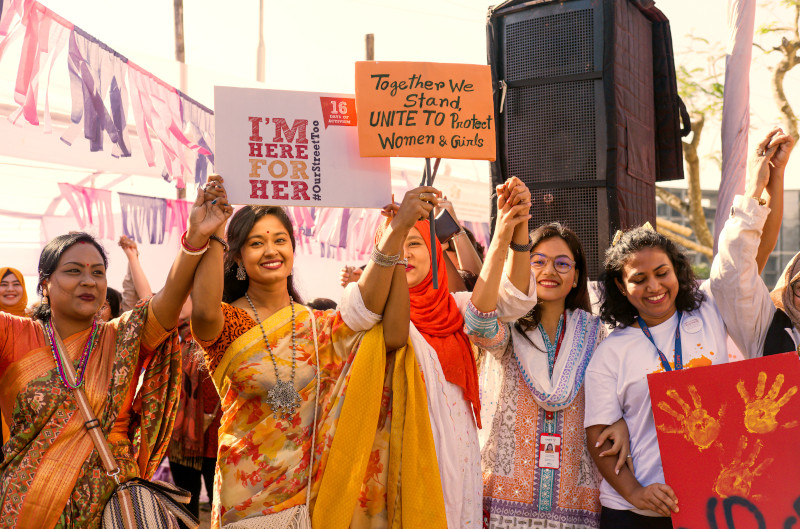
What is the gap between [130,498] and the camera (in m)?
2.22

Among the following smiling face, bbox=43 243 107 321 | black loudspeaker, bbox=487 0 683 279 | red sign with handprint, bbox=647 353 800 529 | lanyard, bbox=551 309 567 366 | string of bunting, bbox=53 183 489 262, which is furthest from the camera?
string of bunting, bbox=53 183 489 262

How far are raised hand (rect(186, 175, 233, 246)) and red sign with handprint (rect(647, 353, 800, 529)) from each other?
1.46 m

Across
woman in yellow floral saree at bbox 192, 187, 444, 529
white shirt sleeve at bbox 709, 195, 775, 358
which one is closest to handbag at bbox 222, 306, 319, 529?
woman in yellow floral saree at bbox 192, 187, 444, 529

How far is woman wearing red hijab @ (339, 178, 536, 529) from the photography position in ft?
7.96

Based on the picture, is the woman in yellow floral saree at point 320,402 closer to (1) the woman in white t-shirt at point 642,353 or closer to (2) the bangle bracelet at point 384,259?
(2) the bangle bracelet at point 384,259

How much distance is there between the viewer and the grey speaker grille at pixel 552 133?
397 centimetres

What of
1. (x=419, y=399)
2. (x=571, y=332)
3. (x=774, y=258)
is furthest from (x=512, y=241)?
(x=774, y=258)

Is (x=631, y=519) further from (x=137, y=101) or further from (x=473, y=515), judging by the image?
(x=137, y=101)

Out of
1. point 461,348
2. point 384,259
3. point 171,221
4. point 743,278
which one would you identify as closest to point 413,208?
point 384,259

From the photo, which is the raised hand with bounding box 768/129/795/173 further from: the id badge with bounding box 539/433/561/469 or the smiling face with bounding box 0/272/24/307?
the smiling face with bounding box 0/272/24/307

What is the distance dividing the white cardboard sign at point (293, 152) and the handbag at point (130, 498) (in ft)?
2.72

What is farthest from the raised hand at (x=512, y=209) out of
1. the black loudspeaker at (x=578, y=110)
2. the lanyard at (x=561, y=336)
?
the black loudspeaker at (x=578, y=110)

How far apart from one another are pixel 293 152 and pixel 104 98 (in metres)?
3.27

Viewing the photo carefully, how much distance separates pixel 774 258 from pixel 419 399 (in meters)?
26.0
